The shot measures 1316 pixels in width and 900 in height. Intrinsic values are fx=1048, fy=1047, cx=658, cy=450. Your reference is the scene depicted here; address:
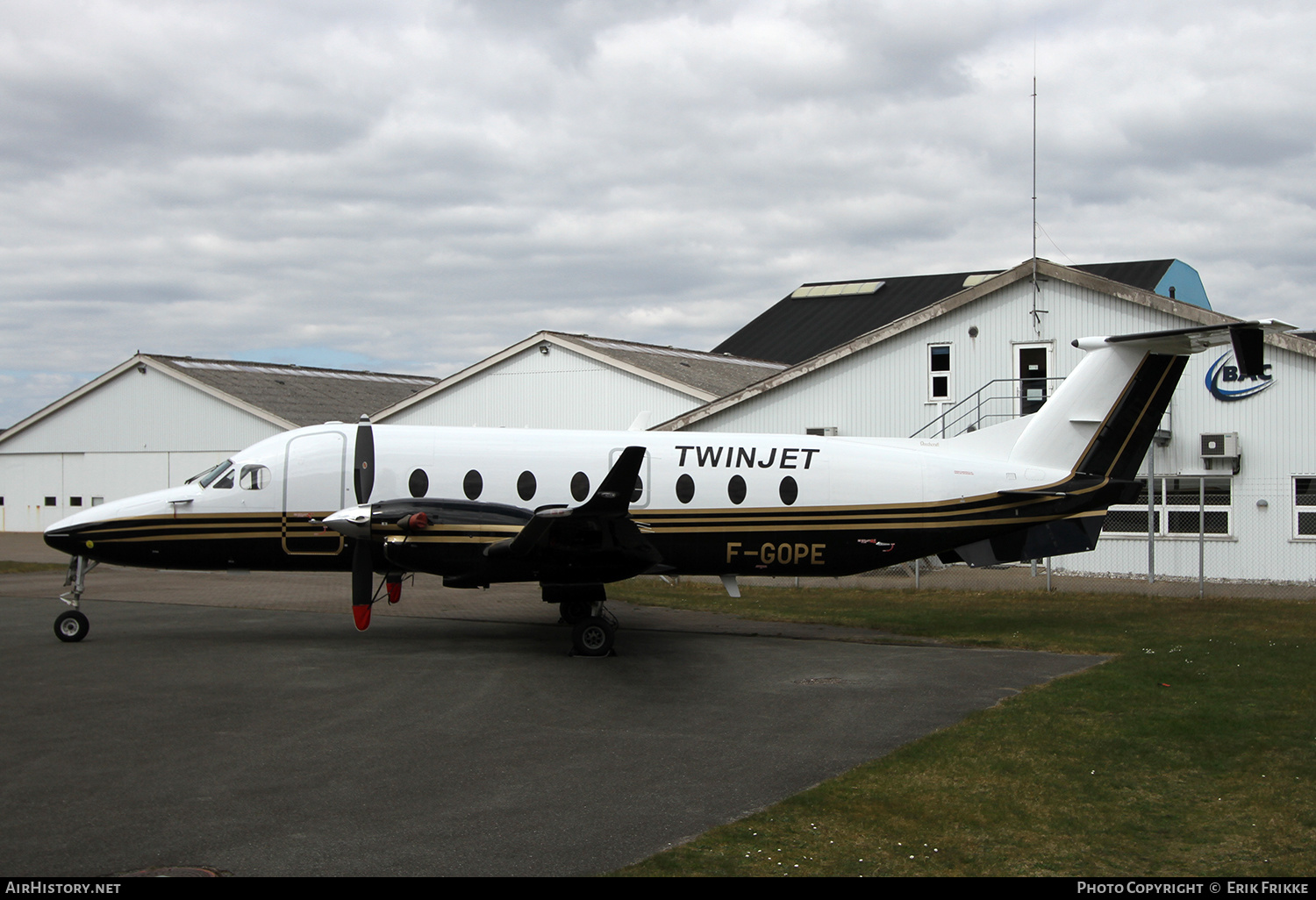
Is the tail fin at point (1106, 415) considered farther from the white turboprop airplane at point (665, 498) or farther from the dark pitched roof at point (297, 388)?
the dark pitched roof at point (297, 388)

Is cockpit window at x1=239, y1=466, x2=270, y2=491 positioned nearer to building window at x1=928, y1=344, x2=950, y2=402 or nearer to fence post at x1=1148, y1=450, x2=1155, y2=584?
building window at x1=928, y1=344, x2=950, y2=402

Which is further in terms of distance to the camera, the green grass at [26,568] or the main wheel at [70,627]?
the green grass at [26,568]

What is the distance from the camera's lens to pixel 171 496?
52.3 feet

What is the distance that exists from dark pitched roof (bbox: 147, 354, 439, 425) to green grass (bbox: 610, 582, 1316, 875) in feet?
109

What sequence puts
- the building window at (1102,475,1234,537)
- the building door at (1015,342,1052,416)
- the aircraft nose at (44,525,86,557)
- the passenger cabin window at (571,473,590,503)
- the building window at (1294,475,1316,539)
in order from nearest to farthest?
the aircraft nose at (44,525,86,557) < the passenger cabin window at (571,473,590,503) < the building window at (1294,475,1316,539) < the building window at (1102,475,1234,537) < the building door at (1015,342,1052,416)

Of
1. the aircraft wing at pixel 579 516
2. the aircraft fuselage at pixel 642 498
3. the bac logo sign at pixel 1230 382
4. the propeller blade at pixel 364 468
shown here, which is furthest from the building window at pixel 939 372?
the propeller blade at pixel 364 468

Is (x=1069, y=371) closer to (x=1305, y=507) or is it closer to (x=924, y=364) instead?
(x=924, y=364)

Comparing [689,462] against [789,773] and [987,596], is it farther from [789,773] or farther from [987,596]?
[987,596]

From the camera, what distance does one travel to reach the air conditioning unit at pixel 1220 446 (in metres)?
23.4

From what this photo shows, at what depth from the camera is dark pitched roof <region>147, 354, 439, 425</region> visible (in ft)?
132

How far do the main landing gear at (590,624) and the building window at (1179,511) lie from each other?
1473cm

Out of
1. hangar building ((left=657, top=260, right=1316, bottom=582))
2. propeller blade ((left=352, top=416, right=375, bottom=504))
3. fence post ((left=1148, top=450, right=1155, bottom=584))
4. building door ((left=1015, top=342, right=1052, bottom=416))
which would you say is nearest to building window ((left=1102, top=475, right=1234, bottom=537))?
hangar building ((left=657, top=260, right=1316, bottom=582))

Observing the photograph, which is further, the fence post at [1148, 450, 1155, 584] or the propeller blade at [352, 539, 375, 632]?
the fence post at [1148, 450, 1155, 584]
